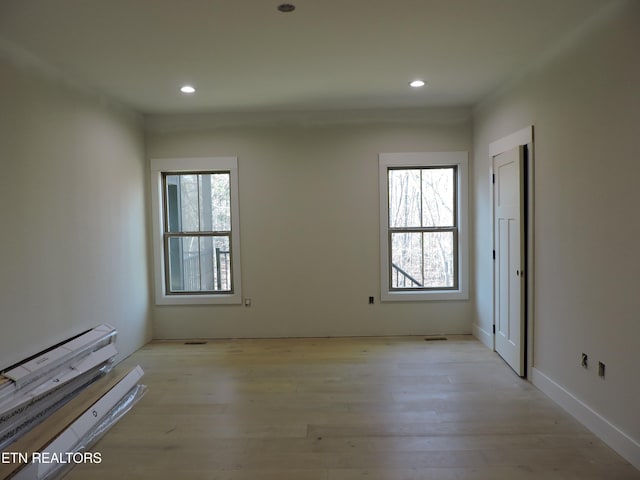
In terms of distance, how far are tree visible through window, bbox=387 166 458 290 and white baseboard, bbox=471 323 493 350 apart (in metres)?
0.54

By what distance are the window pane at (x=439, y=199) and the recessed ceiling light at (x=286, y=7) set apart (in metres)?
2.96

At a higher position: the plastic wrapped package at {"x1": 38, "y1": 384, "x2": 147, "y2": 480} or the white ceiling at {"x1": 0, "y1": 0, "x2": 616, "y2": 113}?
the white ceiling at {"x1": 0, "y1": 0, "x2": 616, "y2": 113}

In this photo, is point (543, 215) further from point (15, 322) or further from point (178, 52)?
point (15, 322)

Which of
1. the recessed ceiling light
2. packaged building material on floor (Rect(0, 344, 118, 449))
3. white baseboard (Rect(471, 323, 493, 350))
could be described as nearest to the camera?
the recessed ceiling light

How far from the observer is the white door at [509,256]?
3.55m

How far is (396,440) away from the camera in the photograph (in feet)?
8.71

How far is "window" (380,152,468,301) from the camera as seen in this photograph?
16.2 feet

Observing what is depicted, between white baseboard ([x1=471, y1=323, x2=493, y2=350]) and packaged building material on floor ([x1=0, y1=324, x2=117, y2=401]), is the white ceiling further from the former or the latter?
white baseboard ([x1=471, y1=323, x2=493, y2=350])

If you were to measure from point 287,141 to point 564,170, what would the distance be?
298cm

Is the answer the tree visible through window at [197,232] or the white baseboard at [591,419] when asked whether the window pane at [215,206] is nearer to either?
the tree visible through window at [197,232]

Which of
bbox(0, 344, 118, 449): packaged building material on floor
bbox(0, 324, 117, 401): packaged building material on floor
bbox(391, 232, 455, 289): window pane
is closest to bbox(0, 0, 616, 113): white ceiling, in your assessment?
bbox(391, 232, 455, 289): window pane

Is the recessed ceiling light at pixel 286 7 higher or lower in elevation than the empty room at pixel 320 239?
higher

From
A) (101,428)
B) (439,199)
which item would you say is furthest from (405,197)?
(101,428)

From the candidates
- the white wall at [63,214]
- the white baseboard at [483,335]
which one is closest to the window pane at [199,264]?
the white wall at [63,214]
